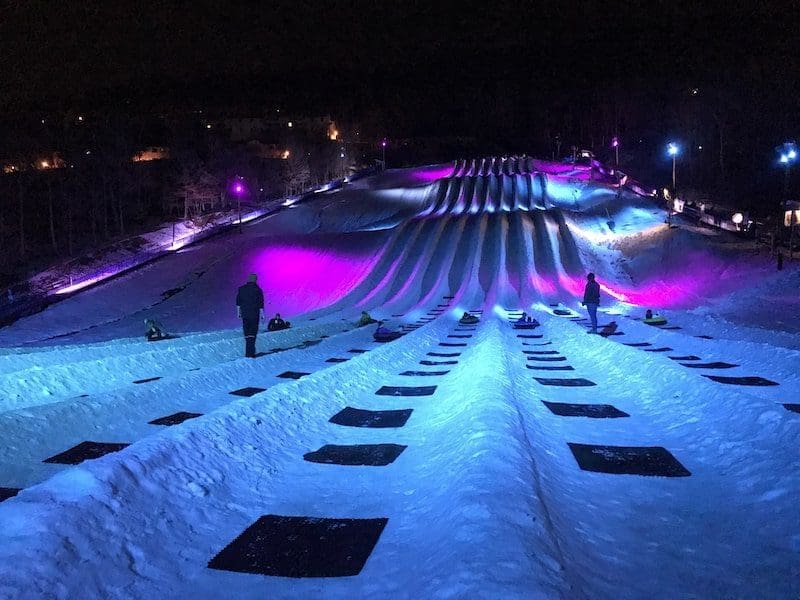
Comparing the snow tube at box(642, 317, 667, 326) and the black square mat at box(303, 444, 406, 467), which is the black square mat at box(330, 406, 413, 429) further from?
the snow tube at box(642, 317, 667, 326)

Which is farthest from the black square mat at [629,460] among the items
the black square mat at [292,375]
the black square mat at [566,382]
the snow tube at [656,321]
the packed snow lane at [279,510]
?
the snow tube at [656,321]

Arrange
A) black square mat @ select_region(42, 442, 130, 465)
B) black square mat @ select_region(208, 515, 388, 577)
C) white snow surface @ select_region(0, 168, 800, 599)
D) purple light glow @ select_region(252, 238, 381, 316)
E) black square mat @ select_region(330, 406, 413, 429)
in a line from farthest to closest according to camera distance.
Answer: purple light glow @ select_region(252, 238, 381, 316) < black square mat @ select_region(330, 406, 413, 429) < black square mat @ select_region(42, 442, 130, 465) < black square mat @ select_region(208, 515, 388, 577) < white snow surface @ select_region(0, 168, 800, 599)

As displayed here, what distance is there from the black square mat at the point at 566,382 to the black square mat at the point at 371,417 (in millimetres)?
3218

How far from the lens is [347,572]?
357 cm

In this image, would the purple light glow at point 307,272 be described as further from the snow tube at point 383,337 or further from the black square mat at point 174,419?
the black square mat at point 174,419

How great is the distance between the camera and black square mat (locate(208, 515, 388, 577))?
12.0ft

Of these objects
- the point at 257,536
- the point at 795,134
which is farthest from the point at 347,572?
the point at 795,134

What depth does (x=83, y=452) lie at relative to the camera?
6.24m

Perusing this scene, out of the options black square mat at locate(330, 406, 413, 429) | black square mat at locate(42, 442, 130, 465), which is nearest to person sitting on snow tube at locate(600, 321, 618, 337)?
black square mat at locate(330, 406, 413, 429)

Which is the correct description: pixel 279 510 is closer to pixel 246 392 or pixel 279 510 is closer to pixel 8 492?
pixel 8 492

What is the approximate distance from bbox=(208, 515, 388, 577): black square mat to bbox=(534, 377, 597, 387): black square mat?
6.47 meters

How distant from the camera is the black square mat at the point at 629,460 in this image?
5.43 m

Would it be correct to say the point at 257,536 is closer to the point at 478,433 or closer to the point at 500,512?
the point at 500,512

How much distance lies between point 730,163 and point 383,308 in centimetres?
5564
